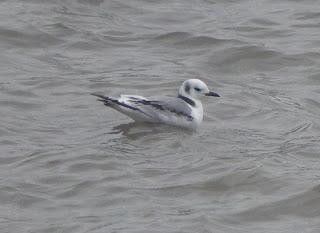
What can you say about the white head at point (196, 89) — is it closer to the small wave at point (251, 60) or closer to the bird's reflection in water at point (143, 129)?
the bird's reflection in water at point (143, 129)

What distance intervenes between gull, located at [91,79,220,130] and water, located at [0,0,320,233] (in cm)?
13

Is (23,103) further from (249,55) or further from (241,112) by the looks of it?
(249,55)

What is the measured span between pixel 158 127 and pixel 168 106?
0.85 feet

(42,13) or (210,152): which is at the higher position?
(42,13)

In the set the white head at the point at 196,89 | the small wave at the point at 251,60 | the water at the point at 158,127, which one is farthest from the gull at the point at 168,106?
the small wave at the point at 251,60

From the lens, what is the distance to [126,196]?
10430mm

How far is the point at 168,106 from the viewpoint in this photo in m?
12.9

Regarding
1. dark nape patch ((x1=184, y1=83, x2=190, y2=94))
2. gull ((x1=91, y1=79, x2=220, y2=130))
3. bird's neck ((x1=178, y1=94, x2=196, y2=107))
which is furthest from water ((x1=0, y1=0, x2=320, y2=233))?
dark nape patch ((x1=184, y1=83, x2=190, y2=94))

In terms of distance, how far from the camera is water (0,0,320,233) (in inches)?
398

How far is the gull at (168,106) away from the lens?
41.4ft

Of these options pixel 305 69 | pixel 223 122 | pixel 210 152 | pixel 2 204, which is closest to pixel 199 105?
pixel 223 122

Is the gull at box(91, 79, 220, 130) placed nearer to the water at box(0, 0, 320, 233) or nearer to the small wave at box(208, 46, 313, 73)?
the water at box(0, 0, 320, 233)

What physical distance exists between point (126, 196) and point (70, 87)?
156 inches

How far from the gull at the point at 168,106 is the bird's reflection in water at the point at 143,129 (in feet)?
0.19
